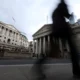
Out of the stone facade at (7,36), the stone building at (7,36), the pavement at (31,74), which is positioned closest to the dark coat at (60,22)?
the pavement at (31,74)

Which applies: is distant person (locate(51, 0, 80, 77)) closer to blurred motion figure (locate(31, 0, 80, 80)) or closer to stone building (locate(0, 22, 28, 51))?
blurred motion figure (locate(31, 0, 80, 80))

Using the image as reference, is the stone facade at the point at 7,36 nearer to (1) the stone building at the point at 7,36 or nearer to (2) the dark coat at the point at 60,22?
(1) the stone building at the point at 7,36

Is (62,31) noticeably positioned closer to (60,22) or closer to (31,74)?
(60,22)

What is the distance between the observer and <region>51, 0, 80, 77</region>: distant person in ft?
6.45

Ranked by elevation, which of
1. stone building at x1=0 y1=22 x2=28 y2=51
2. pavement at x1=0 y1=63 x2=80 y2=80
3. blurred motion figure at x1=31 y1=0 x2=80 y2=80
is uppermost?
stone building at x1=0 y1=22 x2=28 y2=51

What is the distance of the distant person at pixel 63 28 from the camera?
1967 mm

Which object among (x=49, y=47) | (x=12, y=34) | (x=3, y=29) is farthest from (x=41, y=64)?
(x=12, y=34)

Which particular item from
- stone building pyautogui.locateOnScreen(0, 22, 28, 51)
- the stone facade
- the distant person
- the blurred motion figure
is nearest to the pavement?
the blurred motion figure

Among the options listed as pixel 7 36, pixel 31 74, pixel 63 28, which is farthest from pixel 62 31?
pixel 7 36

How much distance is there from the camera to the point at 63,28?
2012 mm

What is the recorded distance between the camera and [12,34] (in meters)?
62.8

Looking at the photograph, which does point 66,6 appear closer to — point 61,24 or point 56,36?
point 61,24

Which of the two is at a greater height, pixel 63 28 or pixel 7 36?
pixel 7 36

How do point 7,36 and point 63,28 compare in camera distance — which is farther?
point 7,36
